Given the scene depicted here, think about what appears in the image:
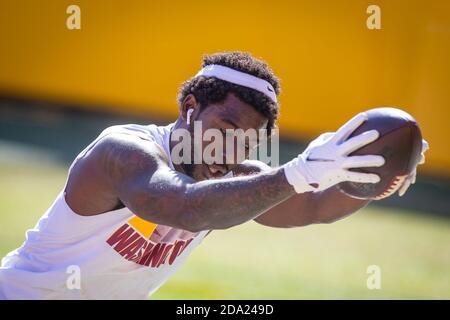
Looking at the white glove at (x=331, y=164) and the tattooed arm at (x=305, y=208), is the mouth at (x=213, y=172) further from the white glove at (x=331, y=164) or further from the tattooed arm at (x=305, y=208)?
the white glove at (x=331, y=164)

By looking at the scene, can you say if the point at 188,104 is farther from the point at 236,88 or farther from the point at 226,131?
the point at 226,131

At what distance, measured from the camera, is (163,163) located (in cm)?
378

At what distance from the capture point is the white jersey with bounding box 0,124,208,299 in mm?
4117

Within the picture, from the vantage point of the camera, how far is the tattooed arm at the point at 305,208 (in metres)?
4.58

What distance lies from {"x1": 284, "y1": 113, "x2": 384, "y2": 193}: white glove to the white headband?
3.03ft

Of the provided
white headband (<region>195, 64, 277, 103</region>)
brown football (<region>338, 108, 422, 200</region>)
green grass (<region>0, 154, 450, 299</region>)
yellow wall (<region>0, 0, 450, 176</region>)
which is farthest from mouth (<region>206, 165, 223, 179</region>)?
yellow wall (<region>0, 0, 450, 176</region>)

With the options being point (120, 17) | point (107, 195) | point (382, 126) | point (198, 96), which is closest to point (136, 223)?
point (107, 195)

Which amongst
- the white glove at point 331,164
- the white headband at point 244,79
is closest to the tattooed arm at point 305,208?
the white headband at point 244,79

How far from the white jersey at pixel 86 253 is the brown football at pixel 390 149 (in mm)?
1054

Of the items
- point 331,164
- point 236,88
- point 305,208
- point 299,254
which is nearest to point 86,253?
point 236,88

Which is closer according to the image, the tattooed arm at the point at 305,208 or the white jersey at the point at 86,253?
the white jersey at the point at 86,253

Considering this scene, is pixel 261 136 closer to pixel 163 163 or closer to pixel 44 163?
pixel 163 163

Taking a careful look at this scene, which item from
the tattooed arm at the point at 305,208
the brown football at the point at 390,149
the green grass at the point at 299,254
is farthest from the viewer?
the green grass at the point at 299,254

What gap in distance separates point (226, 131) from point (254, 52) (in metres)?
10.1
